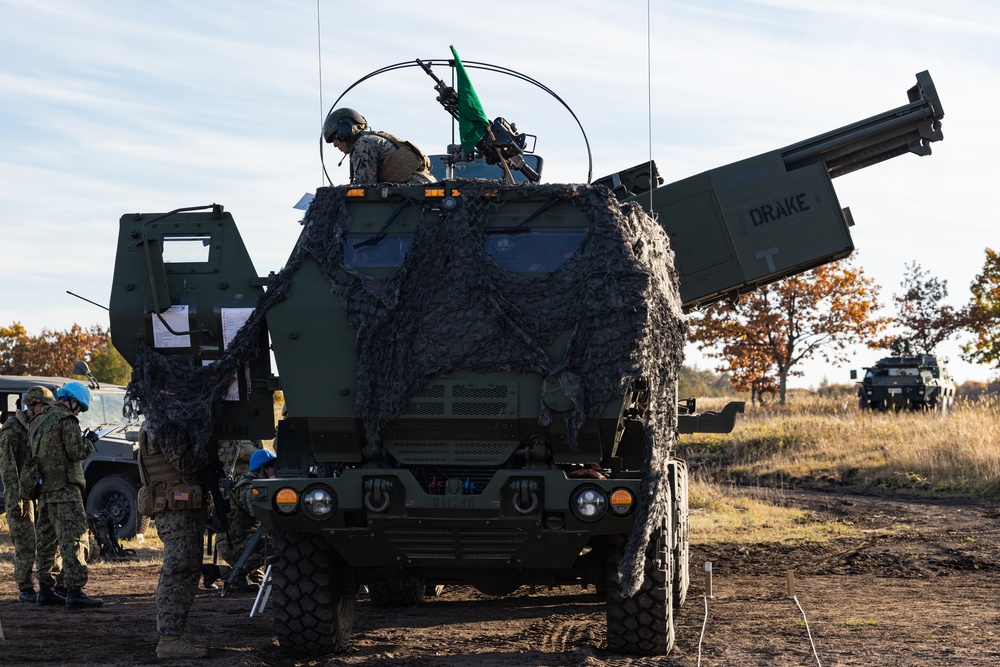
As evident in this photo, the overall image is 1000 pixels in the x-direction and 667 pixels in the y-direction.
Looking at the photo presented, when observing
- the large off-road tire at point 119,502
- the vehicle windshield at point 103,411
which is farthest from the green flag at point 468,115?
the vehicle windshield at point 103,411

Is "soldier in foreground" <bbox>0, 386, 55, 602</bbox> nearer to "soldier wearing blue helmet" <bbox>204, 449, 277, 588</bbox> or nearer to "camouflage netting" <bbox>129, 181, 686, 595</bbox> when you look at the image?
"soldier wearing blue helmet" <bbox>204, 449, 277, 588</bbox>

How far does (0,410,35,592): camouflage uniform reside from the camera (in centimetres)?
1041

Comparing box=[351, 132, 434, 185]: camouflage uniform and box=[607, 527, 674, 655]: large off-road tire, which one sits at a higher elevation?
box=[351, 132, 434, 185]: camouflage uniform

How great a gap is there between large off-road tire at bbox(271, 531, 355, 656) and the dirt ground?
0.16 metres

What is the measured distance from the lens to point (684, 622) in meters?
8.73

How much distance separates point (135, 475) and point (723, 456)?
45.9 ft

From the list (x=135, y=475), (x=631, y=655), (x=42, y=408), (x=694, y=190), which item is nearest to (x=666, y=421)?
(x=631, y=655)

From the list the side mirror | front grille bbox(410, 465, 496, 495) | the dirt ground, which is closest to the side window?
front grille bbox(410, 465, 496, 495)

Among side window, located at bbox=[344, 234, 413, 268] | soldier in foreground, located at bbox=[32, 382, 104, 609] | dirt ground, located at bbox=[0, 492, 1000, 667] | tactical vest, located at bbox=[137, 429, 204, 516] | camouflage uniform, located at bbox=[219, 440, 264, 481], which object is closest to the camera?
dirt ground, located at bbox=[0, 492, 1000, 667]

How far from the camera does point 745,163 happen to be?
10133mm

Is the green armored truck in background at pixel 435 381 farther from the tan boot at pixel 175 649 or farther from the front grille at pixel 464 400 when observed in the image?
the tan boot at pixel 175 649

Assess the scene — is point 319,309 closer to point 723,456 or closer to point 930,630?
point 930,630

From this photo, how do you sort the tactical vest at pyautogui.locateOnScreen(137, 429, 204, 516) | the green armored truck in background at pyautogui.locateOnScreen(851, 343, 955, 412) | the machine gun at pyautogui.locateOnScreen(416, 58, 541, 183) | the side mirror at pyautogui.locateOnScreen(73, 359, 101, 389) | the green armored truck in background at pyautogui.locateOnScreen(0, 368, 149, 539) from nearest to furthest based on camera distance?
the tactical vest at pyautogui.locateOnScreen(137, 429, 204, 516) < the machine gun at pyautogui.locateOnScreen(416, 58, 541, 183) < the side mirror at pyautogui.locateOnScreen(73, 359, 101, 389) < the green armored truck in background at pyautogui.locateOnScreen(0, 368, 149, 539) < the green armored truck in background at pyautogui.locateOnScreen(851, 343, 955, 412)

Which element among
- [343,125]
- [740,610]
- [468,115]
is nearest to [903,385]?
[740,610]
